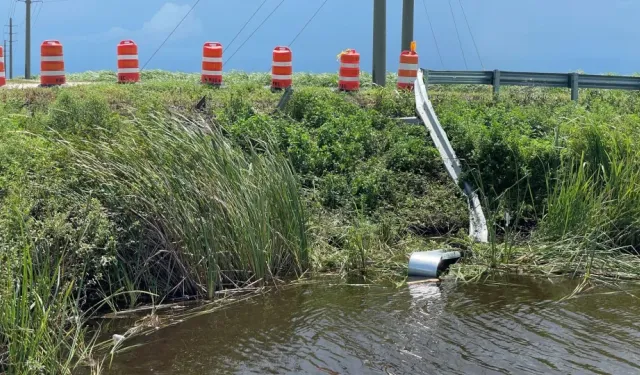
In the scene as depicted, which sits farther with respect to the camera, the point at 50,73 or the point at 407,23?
the point at 407,23

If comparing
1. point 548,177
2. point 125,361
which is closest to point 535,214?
point 548,177

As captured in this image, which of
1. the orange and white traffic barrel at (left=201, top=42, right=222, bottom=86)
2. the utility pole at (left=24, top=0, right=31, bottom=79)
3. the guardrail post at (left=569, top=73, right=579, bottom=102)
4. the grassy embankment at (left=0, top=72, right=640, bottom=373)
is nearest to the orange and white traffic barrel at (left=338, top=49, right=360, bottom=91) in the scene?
the orange and white traffic barrel at (left=201, top=42, right=222, bottom=86)

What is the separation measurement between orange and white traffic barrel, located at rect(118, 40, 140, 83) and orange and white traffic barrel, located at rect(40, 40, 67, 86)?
4.09 ft

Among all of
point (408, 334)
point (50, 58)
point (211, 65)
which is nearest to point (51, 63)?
point (50, 58)

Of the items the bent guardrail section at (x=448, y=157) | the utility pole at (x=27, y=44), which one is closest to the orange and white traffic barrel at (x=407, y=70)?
the bent guardrail section at (x=448, y=157)

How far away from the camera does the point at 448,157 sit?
10609 millimetres

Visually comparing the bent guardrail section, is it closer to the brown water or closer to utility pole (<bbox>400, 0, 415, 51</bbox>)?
the brown water

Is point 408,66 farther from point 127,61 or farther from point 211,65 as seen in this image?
point 127,61

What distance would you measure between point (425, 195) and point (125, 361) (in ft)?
19.0

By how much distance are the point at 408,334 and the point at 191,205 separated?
258cm

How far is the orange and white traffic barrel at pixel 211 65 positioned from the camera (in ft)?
50.8

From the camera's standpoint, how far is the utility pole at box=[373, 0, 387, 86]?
16.6m

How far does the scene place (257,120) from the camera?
1023 centimetres

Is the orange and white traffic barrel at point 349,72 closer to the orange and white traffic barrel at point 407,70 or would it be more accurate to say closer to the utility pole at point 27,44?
the orange and white traffic barrel at point 407,70
